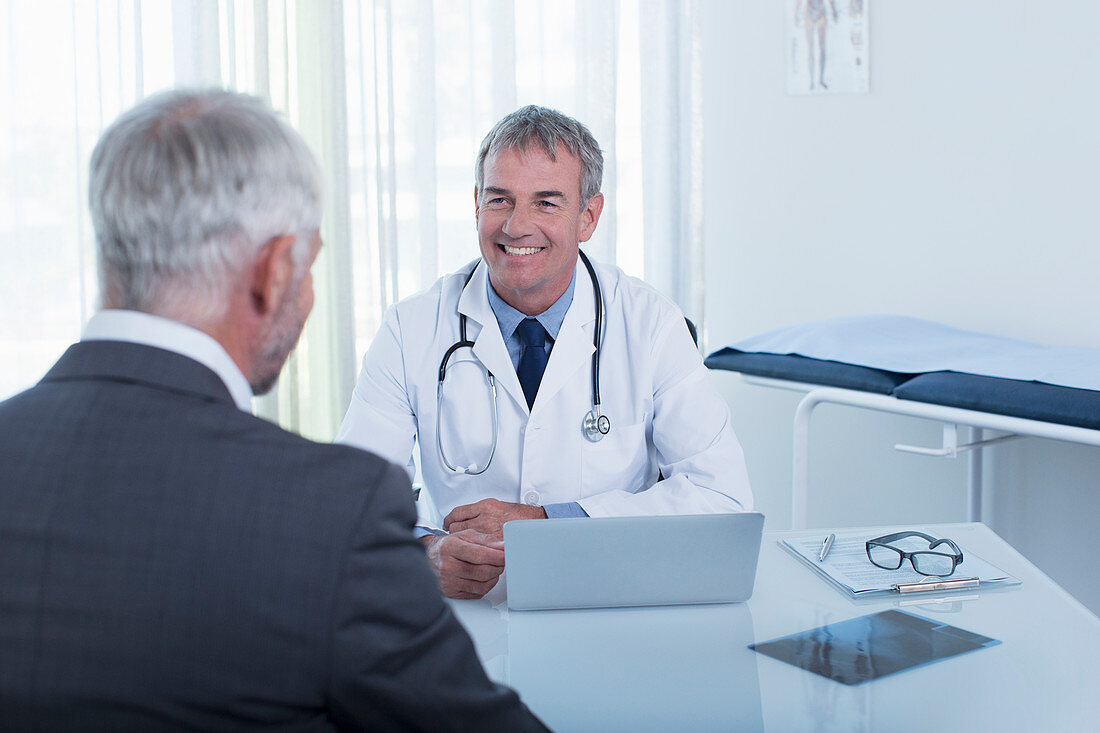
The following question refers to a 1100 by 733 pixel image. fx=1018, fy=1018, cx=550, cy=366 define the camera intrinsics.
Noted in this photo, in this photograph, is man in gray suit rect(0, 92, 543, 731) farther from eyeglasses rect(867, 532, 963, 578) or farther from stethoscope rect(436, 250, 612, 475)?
stethoscope rect(436, 250, 612, 475)

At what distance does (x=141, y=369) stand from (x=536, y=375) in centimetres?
101

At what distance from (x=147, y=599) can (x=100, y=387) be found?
0.15m

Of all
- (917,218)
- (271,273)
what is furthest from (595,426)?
(917,218)

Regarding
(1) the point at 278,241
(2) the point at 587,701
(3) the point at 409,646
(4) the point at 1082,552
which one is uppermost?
(1) the point at 278,241

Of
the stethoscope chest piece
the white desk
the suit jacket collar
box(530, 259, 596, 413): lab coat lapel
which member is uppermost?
the suit jacket collar

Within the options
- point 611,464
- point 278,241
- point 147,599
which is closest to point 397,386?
point 611,464

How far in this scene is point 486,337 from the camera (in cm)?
163

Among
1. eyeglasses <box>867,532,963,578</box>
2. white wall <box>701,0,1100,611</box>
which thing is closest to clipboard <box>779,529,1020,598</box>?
eyeglasses <box>867,532,963,578</box>

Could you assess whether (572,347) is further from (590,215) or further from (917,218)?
(917,218)

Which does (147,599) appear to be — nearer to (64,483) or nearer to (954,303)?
(64,483)

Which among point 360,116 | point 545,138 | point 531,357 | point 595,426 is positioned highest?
point 360,116

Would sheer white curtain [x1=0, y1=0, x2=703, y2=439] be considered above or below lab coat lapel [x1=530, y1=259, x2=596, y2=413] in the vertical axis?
above

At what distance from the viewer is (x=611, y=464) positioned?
5.31 feet

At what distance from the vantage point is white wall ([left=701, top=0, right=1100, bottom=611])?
2256 millimetres
